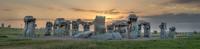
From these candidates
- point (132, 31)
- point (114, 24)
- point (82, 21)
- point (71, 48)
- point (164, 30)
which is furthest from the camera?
point (82, 21)

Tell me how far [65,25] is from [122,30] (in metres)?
19.7

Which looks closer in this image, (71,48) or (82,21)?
(71,48)

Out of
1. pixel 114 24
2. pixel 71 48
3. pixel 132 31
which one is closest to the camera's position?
pixel 71 48

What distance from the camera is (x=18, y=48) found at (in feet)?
→ 144

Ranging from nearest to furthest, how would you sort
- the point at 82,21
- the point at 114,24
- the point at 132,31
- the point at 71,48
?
the point at 71,48 → the point at 132,31 → the point at 114,24 → the point at 82,21

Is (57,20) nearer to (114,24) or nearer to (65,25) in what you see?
(65,25)

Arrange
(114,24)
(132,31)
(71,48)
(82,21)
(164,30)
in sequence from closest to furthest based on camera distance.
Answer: (71,48)
(132,31)
(164,30)
(114,24)
(82,21)

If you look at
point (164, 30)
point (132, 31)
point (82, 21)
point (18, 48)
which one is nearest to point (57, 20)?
point (82, 21)

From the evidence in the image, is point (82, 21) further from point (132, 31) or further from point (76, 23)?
point (132, 31)

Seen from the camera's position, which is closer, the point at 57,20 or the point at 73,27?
the point at 57,20

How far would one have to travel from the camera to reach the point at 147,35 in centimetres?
10256

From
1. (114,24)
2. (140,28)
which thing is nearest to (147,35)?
(140,28)

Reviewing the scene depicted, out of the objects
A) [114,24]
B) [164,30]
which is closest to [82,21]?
[114,24]

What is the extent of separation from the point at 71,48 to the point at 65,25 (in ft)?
209
